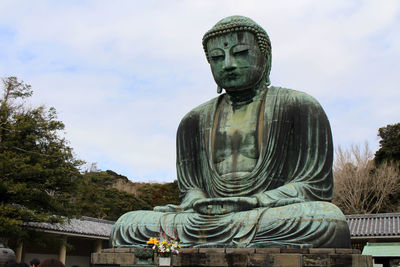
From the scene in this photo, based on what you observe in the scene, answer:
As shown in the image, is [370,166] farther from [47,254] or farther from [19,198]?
[19,198]

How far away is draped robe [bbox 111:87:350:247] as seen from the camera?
607 centimetres

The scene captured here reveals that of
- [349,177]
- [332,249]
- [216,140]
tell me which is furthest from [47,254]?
[349,177]

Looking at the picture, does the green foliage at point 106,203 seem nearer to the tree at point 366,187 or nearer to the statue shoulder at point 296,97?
the tree at point 366,187

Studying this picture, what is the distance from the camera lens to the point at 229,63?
7.71 metres

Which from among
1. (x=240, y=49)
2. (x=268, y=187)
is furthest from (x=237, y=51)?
(x=268, y=187)

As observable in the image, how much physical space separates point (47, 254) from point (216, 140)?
16673 mm

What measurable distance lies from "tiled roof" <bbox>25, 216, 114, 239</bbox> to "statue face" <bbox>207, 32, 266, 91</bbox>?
12555mm

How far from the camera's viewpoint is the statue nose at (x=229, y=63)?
7695 millimetres

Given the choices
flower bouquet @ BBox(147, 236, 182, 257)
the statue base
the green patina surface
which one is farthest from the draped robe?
flower bouquet @ BBox(147, 236, 182, 257)

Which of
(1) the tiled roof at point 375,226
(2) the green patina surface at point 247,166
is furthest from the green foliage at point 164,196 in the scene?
(2) the green patina surface at point 247,166

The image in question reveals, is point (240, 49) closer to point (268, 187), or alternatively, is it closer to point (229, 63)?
point (229, 63)

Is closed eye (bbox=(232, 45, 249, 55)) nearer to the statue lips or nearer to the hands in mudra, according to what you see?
the statue lips

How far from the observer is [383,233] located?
19.0m

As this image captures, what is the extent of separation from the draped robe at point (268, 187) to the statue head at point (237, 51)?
50cm
